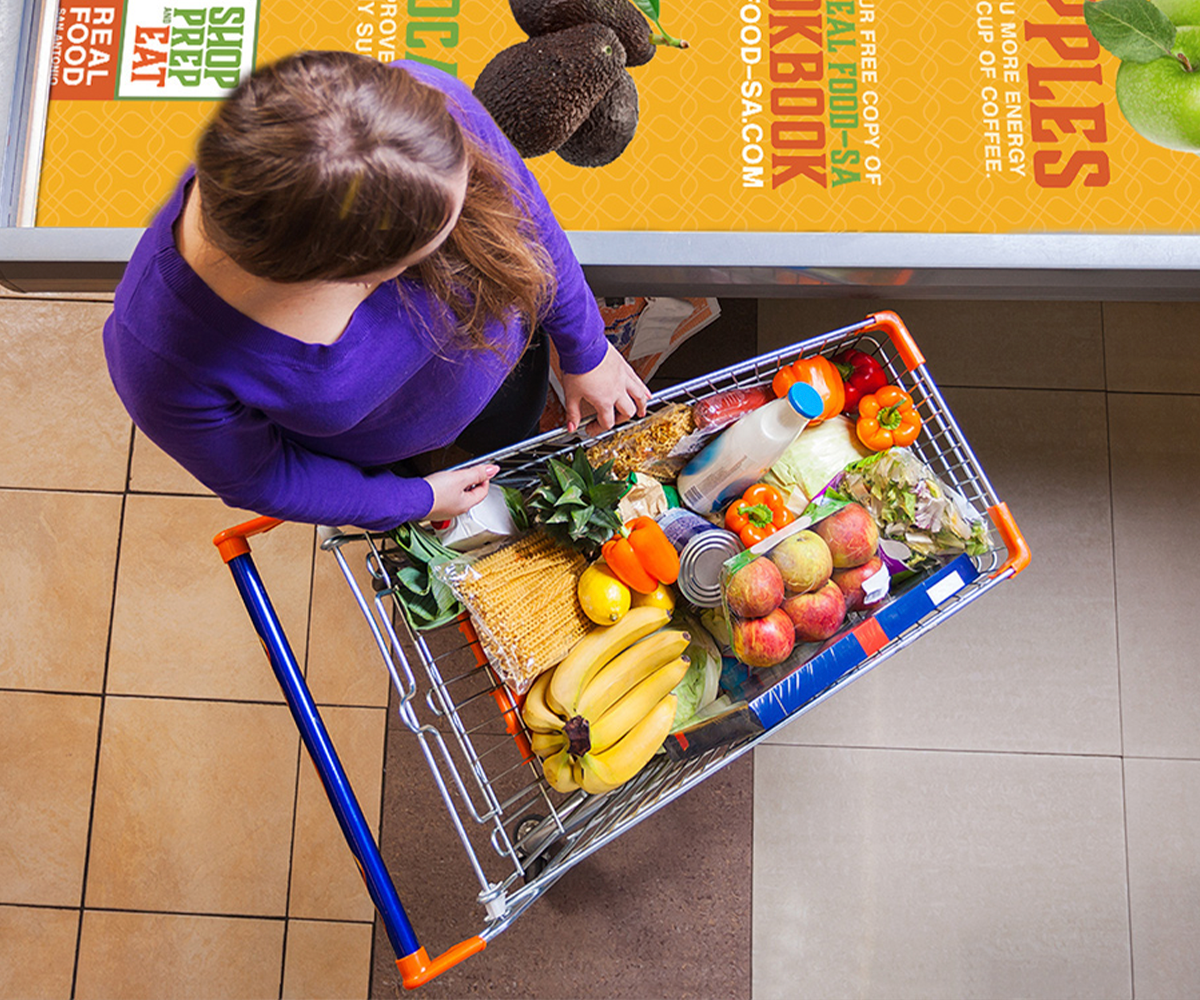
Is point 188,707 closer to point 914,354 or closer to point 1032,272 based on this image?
point 914,354

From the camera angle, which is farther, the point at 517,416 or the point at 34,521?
the point at 34,521

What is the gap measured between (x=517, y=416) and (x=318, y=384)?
596 millimetres

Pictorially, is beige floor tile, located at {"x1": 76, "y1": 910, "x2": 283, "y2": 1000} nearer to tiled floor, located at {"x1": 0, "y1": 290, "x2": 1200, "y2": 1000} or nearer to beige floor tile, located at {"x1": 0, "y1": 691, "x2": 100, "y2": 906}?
tiled floor, located at {"x1": 0, "y1": 290, "x2": 1200, "y2": 1000}

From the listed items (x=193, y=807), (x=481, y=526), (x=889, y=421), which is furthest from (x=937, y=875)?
(x=193, y=807)

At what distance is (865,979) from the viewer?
6.06 feet

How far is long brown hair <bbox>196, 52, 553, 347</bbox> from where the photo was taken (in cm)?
54

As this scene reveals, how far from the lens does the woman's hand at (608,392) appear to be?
1.17 m

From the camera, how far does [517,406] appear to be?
1.36 metres

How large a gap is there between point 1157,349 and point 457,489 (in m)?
1.64

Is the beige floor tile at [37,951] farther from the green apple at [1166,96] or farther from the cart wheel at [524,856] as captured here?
the green apple at [1166,96]

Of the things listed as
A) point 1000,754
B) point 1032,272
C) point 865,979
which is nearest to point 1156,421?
point 1000,754

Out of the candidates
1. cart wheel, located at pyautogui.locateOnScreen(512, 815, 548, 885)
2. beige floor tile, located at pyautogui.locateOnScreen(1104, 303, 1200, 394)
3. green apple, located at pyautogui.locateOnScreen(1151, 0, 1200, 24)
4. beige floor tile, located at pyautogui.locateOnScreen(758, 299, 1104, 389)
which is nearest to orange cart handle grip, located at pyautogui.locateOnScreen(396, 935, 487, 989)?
cart wheel, located at pyautogui.locateOnScreen(512, 815, 548, 885)

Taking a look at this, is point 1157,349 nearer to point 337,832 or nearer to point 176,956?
point 337,832

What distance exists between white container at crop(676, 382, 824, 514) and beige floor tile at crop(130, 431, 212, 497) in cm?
120
